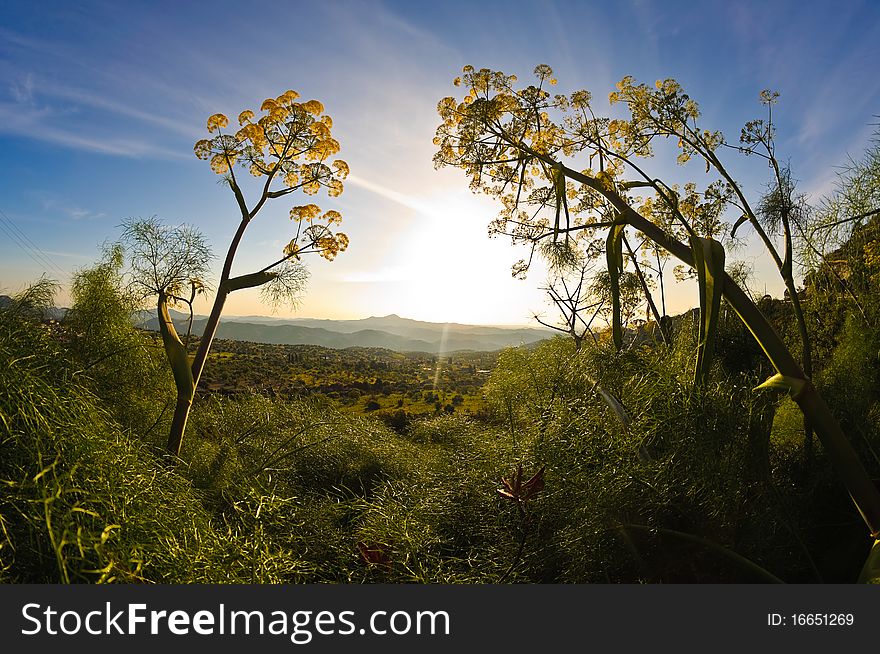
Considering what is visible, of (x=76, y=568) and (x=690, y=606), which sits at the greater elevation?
(x=76, y=568)

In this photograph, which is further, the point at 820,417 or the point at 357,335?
the point at 357,335

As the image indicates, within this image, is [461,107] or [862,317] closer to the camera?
[461,107]

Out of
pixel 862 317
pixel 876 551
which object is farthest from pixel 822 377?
pixel 876 551

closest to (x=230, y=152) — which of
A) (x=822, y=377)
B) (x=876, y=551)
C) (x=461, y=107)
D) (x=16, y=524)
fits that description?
(x=461, y=107)

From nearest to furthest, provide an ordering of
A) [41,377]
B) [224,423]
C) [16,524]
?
[16,524] < [41,377] < [224,423]

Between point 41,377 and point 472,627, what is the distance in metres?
2.04

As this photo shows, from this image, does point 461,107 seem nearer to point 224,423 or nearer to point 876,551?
point 876,551

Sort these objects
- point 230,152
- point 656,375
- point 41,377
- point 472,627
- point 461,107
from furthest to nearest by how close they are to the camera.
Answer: point 230,152
point 656,375
point 461,107
point 41,377
point 472,627

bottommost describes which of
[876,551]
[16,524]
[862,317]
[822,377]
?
[876,551]

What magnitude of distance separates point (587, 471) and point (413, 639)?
1.42 meters

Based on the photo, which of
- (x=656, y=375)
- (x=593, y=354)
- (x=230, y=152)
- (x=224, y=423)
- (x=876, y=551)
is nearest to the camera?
(x=876, y=551)

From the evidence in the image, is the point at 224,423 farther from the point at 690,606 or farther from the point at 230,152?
the point at 690,606

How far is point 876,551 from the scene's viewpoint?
1664mm

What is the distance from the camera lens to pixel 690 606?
1.56 meters
